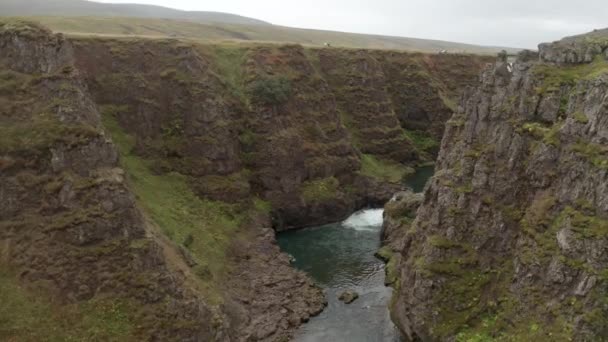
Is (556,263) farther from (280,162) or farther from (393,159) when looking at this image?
(393,159)

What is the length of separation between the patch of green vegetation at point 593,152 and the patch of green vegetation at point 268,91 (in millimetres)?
48026

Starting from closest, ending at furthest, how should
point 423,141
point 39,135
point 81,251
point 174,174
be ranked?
point 81,251, point 39,135, point 174,174, point 423,141

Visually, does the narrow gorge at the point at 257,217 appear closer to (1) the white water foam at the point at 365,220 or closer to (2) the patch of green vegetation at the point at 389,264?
(2) the patch of green vegetation at the point at 389,264

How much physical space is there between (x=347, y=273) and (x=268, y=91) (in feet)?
105

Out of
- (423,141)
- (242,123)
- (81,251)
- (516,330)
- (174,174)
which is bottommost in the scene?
(174,174)

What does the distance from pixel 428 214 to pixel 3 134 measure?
122 ft

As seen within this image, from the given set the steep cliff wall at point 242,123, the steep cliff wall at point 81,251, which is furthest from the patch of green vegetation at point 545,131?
the steep cliff wall at point 242,123

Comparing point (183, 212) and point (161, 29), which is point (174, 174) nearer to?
point (183, 212)

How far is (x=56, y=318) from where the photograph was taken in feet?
123

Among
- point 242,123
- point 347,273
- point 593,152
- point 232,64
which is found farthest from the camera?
point 232,64

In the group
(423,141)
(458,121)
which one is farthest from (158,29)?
(458,121)

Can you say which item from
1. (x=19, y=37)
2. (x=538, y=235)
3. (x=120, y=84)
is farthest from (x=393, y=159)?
(x=19, y=37)

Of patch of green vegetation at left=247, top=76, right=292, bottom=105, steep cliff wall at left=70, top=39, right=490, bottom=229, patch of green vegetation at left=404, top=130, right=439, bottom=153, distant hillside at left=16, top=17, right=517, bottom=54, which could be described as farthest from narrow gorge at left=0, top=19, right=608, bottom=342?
patch of green vegetation at left=404, top=130, right=439, bottom=153

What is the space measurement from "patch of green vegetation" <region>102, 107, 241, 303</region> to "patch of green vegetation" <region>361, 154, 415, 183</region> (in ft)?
98.3
